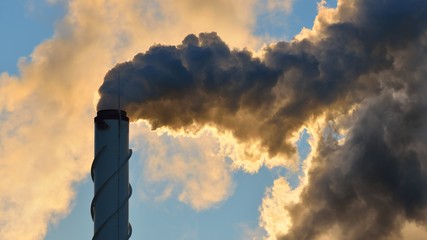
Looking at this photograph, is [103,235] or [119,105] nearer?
[103,235]

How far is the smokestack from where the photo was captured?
36.1 metres

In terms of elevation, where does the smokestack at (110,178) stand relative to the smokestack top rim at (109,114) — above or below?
below

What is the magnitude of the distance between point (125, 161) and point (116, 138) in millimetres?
1426

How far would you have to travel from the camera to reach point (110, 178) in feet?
119

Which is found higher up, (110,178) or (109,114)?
(109,114)

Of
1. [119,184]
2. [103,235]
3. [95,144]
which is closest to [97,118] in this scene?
[95,144]

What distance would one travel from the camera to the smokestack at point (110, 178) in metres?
36.1

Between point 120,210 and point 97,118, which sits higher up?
point 97,118

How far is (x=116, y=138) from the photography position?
36.8m

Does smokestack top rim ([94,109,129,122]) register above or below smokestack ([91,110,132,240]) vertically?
above

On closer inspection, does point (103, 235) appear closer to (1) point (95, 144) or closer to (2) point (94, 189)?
(2) point (94, 189)

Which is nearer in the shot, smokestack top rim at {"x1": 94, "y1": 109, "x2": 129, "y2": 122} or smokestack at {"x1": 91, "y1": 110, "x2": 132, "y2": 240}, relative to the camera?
smokestack at {"x1": 91, "y1": 110, "x2": 132, "y2": 240}

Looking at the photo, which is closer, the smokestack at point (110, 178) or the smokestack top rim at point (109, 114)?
the smokestack at point (110, 178)

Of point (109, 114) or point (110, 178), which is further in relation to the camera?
point (109, 114)
